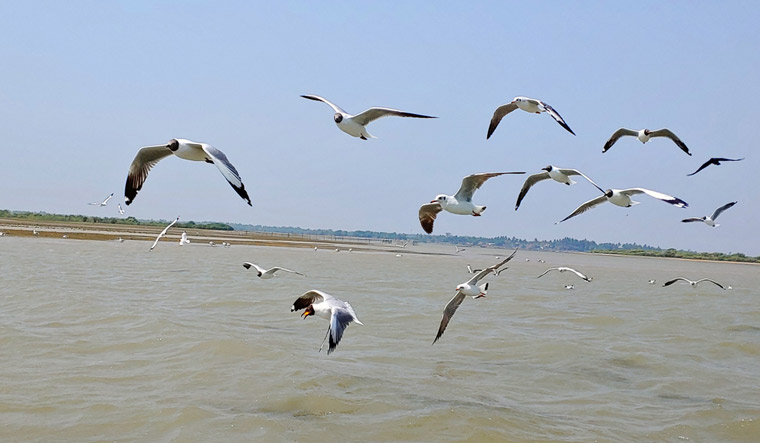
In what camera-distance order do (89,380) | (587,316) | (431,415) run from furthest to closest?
(587,316) → (89,380) → (431,415)

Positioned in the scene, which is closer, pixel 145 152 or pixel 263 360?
pixel 145 152

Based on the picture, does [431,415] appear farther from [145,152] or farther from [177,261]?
[177,261]

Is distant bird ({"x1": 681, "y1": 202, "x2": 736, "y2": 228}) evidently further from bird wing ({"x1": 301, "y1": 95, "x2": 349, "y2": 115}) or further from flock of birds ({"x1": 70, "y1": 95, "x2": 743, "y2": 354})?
bird wing ({"x1": 301, "y1": 95, "x2": 349, "y2": 115})

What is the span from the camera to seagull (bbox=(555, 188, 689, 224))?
29.5ft

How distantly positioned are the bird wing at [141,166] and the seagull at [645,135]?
720 centimetres

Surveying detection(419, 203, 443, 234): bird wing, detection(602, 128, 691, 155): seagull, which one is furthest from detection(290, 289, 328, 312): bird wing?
detection(602, 128, 691, 155): seagull

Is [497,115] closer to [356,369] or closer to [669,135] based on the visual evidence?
[669,135]

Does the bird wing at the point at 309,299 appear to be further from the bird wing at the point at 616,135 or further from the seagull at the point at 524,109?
the bird wing at the point at 616,135

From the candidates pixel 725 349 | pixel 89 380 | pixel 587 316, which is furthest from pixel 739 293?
pixel 89 380

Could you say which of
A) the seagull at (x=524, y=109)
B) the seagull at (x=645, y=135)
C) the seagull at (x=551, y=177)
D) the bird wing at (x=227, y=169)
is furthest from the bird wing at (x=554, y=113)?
the bird wing at (x=227, y=169)

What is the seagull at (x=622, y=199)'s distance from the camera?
8.98m

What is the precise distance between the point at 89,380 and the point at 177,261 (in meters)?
23.8

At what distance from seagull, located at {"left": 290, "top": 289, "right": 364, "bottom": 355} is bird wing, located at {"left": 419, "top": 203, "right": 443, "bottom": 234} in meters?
1.73

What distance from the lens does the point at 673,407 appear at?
1067 centimetres
